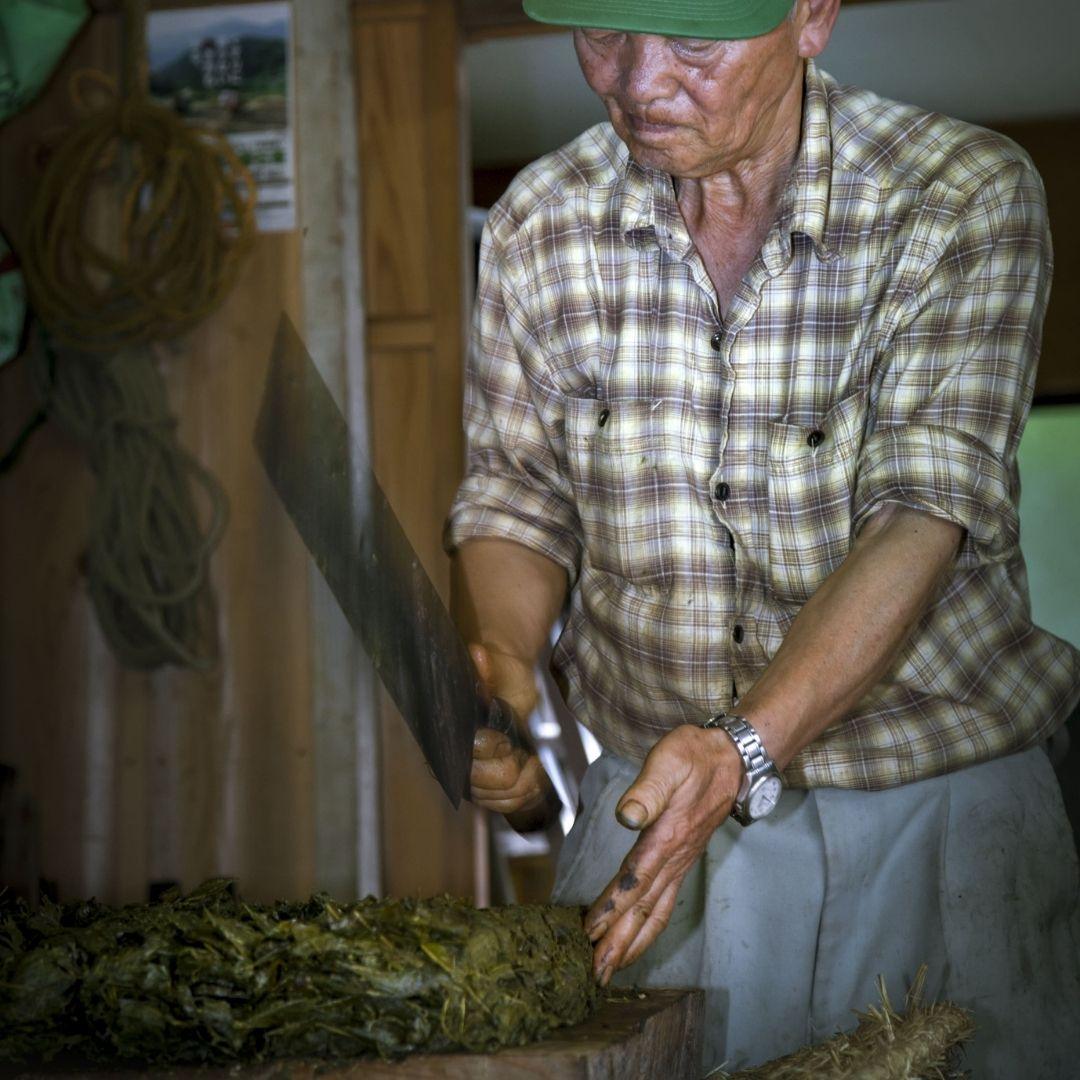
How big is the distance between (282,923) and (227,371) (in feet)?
8.16

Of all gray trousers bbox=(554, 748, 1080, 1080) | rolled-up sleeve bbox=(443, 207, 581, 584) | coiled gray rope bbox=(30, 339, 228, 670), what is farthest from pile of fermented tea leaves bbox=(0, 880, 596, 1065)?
coiled gray rope bbox=(30, 339, 228, 670)

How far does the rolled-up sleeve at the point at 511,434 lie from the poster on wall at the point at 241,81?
166 cm

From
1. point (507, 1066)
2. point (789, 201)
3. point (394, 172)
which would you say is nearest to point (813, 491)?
point (789, 201)

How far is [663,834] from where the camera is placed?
1352mm

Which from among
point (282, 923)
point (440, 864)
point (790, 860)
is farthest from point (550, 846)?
point (282, 923)

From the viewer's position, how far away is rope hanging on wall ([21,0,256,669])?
3350 millimetres

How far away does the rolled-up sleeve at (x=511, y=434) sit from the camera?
1903mm

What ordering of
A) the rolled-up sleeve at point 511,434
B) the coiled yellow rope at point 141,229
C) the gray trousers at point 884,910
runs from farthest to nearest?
1. the coiled yellow rope at point 141,229
2. the rolled-up sleeve at point 511,434
3. the gray trousers at point 884,910

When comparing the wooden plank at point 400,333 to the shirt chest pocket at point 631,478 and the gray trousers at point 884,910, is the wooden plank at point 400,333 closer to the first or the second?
the shirt chest pocket at point 631,478

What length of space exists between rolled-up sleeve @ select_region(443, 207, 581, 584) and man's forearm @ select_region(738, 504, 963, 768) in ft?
1.48

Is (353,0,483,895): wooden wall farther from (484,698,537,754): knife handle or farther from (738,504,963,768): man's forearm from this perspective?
(738,504,963,768): man's forearm

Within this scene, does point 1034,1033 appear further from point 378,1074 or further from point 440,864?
point 440,864

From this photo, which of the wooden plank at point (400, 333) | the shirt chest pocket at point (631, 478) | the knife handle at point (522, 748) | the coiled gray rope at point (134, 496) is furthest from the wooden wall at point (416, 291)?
the knife handle at point (522, 748)

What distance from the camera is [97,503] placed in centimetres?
344
